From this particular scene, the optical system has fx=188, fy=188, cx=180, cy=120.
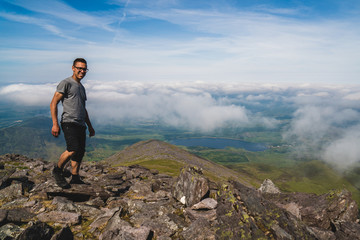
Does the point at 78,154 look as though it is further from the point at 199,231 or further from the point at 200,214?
the point at 199,231

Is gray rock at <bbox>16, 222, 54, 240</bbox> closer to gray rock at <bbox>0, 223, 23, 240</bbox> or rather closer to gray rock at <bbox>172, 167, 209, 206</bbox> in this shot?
gray rock at <bbox>0, 223, 23, 240</bbox>

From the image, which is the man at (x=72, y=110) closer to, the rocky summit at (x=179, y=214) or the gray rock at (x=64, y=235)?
the rocky summit at (x=179, y=214)

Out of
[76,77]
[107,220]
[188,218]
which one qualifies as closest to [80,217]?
[107,220]

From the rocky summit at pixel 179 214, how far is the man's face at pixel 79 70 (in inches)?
274

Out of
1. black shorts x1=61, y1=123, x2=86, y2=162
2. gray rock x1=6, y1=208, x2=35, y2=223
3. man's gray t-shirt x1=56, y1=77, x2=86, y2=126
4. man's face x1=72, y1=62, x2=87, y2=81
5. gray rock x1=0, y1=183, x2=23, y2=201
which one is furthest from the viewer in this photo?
gray rock x1=0, y1=183, x2=23, y2=201

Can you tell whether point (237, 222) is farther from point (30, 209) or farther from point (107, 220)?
point (30, 209)

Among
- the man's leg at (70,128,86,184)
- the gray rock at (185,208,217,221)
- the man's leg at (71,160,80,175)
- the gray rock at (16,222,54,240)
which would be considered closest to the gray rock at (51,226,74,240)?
the gray rock at (16,222,54,240)

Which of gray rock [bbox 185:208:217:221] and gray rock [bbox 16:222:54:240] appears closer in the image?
gray rock [bbox 16:222:54:240]

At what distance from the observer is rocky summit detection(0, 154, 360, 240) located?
27.2 feet

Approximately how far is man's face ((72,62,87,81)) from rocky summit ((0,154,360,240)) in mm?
6966

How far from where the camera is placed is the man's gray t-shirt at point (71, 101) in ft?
32.3

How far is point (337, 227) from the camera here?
10.0 metres

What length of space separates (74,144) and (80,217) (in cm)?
381

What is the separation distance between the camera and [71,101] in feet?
32.9
